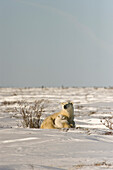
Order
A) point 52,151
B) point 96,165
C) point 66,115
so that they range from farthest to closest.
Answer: point 66,115 → point 52,151 → point 96,165

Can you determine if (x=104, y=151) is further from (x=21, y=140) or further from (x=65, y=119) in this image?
(x=65, y=119)

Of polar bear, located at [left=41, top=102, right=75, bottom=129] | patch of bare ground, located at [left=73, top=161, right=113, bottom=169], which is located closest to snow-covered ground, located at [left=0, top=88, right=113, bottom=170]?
patch of bare ground, located at [left=73, top=161, right=113, bottom=169]

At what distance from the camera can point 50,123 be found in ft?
30.4

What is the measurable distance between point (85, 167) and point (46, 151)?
3.57ft

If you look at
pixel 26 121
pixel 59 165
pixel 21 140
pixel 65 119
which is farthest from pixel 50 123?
pixel 59 165

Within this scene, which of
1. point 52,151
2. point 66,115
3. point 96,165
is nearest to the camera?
point 96,165

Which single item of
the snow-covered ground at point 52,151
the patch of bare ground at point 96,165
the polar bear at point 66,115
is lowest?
the patch of bare ground at point 96,165

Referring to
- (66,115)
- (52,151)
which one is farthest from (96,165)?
(66,115)

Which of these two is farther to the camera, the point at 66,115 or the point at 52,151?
the point at 66,115

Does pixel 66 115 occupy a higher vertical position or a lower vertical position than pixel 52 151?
higher

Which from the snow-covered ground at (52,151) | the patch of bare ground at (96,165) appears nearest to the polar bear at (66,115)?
the snow-covered ground at (52,151)

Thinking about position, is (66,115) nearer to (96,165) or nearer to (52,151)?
(52,151)

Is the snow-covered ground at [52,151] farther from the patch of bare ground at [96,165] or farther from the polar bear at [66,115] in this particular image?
the polar bear at [66,115]

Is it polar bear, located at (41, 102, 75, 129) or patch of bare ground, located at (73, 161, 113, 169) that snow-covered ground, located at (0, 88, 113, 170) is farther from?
polar bear, located at (41, 102, 75, 129)
